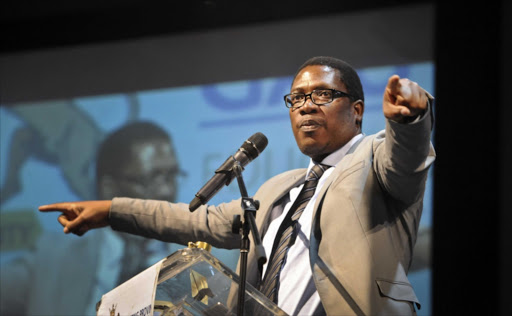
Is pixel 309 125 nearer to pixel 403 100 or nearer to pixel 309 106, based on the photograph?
pixel 309 106

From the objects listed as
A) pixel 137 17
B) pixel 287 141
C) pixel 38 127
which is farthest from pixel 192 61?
pixel 38 127

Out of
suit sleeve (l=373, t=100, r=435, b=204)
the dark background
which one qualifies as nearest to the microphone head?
suit sleeve (l=373, t=100, r=435, b=204)

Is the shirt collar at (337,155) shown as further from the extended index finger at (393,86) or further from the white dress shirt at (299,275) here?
the extended index finger at (393,86)

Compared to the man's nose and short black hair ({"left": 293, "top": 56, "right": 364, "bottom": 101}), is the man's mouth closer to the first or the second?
the man's nose

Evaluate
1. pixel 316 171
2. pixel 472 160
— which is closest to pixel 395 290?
pixel 316 171

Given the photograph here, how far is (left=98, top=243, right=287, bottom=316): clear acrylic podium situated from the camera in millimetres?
1708

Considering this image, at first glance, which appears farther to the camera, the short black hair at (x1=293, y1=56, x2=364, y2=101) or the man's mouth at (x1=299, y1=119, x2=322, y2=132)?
the short black hair at (x1=293, y1=56, x2=364, y2=101)

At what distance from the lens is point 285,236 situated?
2.32m

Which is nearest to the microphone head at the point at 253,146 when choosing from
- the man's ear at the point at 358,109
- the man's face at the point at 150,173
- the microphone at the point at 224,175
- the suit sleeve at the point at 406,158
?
the microphone at the point at 224,175

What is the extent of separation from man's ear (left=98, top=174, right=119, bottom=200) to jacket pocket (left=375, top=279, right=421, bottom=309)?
101 inches

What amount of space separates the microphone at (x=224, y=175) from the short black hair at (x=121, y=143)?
7.10 ft

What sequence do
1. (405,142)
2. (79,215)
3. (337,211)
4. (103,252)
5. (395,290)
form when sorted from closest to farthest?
(405,142), (395,290), (337,211), (79,215), (103,252)

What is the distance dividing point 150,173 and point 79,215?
1.64 metres

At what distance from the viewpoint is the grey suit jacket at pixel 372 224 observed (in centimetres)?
197
